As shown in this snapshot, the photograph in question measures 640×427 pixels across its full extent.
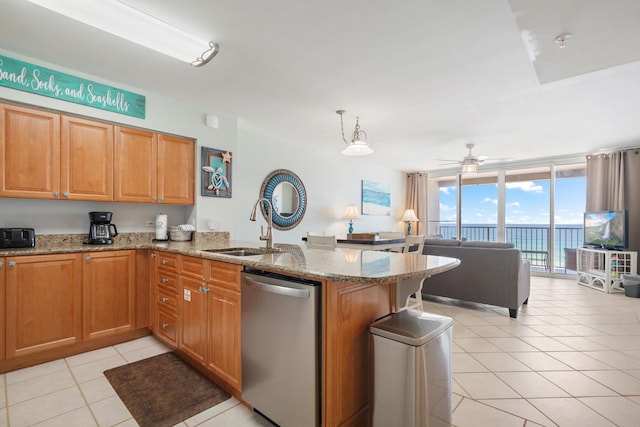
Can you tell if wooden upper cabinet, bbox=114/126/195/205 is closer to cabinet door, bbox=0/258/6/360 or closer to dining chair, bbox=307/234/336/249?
cabinet door, bbox=0/258/6/360

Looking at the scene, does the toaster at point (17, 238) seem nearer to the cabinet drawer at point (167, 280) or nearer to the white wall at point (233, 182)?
the white wall at point (233, 182)

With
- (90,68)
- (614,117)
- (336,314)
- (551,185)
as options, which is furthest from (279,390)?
(551,185)

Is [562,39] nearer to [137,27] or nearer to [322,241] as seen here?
[322,241]

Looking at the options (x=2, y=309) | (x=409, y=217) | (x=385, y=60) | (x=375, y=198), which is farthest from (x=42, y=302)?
(x=409, y=217)

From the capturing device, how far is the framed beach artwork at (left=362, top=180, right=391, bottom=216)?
6.48 meters

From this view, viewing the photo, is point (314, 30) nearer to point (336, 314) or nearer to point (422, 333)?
point (336, 314)

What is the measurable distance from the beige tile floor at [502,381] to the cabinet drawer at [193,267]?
84 cm

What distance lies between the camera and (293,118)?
3760mm

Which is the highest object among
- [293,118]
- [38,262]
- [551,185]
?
[293,118]

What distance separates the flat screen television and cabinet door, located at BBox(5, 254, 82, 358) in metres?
7.22

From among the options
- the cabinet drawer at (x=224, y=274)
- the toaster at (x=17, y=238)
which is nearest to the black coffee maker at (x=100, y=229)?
the toaster at (x=17, y=238)

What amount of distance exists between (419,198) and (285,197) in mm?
4241

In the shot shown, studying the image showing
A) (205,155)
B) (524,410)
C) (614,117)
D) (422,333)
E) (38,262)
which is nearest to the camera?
(422,333)

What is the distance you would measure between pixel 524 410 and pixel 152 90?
12.9 feet
